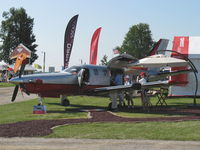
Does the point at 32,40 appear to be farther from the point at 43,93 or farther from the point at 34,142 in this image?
the point at 34,142

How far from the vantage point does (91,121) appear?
39.3 feet

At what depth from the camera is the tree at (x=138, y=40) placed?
10850 cm

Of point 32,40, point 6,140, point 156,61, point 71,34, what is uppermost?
point 32,40

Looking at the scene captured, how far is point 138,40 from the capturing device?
111 m

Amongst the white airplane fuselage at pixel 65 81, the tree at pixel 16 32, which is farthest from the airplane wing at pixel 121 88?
the tree at pixel 16 32

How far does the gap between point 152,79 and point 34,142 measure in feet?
51.4

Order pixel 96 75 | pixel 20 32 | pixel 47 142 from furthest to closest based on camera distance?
pixel 20 32 < pixel 96 75 < pixel 47 142

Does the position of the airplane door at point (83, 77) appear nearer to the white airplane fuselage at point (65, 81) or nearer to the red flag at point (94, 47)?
the white airplane fuselage at point (65, 81)

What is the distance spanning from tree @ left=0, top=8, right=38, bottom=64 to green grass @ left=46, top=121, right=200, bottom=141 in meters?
74.1

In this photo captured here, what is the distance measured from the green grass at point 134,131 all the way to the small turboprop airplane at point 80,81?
15.9 ft

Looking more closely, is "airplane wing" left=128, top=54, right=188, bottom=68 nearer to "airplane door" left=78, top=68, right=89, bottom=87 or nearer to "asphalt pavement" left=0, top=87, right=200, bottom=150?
"airplane door" left=78, top=68, right=89, bottom=87

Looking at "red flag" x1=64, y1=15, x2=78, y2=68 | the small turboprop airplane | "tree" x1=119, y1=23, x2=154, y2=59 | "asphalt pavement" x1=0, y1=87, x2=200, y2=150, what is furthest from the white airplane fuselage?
"tree" x1=119, y1=23, x2=154, y2=59

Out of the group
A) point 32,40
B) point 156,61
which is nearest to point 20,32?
point 32,40

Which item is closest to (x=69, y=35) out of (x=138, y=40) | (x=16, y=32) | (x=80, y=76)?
(x=80, y=76)
